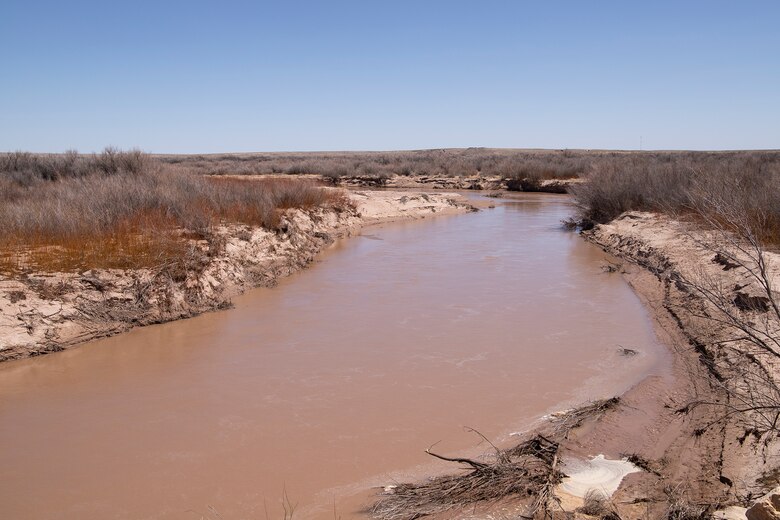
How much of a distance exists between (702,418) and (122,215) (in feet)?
30.0

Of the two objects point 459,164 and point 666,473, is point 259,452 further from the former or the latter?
point 459,164

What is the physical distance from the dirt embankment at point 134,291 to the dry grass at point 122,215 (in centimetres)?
29

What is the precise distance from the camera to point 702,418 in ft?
16.0

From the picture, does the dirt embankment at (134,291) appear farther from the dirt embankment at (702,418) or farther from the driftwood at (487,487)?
the dirt embankment at (702,418)

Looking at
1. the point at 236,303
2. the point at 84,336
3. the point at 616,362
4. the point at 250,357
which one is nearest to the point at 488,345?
the point at 616,362

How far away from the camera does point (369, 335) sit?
755cm

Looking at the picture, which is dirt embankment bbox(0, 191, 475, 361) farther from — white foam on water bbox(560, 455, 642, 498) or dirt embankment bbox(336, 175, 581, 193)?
dirt embankment bbox(336, 175, 581, 193)

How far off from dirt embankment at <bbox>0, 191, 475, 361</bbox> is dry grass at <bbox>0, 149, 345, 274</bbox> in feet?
0.94

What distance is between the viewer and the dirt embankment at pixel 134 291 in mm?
6773

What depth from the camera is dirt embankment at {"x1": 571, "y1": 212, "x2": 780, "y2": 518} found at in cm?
365

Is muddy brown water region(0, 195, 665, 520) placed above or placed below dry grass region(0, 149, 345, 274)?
below

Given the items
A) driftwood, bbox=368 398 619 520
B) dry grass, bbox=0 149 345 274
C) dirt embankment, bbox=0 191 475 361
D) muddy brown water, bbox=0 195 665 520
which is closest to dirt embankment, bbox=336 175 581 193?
dry grass, bbox=0 149 345 274

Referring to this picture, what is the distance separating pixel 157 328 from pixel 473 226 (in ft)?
41.9

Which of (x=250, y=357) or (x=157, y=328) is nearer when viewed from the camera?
(x=250, y=357)
